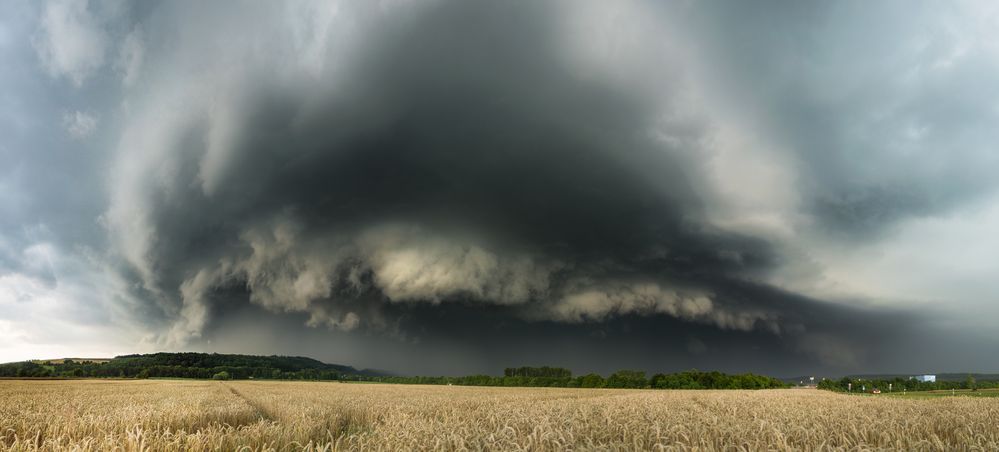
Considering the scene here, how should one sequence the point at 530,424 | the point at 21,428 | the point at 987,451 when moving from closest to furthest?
the point at 987,451 → the point at 530,424 → the point at 21,428

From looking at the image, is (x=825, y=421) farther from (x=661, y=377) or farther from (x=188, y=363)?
(x=188, y=363)

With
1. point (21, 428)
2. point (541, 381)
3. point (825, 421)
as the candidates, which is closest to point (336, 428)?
point (21, 428)

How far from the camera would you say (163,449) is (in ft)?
28.6

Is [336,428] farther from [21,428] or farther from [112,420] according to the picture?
[21,428]

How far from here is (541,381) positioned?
5851 inches

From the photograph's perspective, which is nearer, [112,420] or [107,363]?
[112,420]

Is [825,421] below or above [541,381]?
above

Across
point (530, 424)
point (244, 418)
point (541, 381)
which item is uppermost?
point (530, 424)

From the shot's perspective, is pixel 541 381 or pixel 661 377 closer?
pixel 541 381

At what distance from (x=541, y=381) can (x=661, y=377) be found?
44.6 meters

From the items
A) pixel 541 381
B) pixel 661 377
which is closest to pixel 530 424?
pixel 541 381

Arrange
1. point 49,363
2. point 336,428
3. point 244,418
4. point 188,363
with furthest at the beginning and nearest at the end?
point 188,363, point 49,363, point 244,418, point 336,428

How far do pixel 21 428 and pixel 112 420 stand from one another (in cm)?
209

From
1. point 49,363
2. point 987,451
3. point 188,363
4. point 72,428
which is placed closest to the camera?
point 987,451
